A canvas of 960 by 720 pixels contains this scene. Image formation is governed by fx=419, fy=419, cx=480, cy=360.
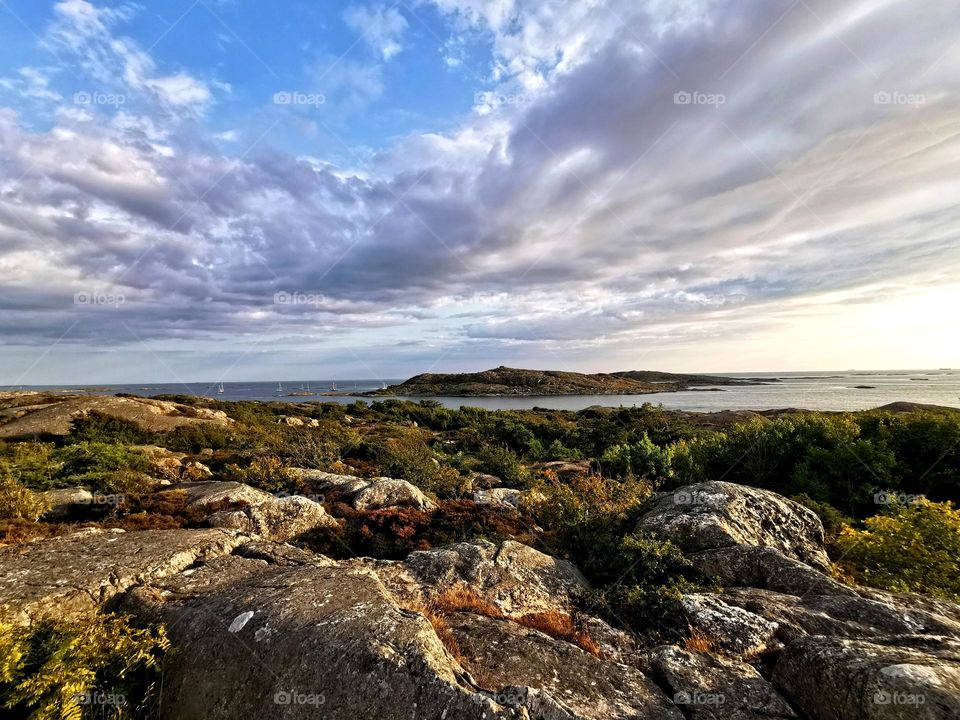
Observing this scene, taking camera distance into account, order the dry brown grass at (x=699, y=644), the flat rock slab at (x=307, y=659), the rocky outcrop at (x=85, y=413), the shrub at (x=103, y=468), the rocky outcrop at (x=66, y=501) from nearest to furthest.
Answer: the flat rock slab at (x=307, y=659)
the dry brown grass at (x=699, y=644)
the rocky outcrop at (x=66, y=501)
the shrub at (x=103, y=468)
the rocky outcrop at (x=85, y=413)

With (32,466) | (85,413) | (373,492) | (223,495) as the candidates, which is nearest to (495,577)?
(373,492)

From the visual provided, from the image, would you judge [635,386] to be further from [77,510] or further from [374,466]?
[77,510]

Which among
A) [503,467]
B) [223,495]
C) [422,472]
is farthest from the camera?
[503,467]

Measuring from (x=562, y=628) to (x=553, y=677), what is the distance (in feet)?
4.11

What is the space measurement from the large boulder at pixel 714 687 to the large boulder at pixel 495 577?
1.92 m

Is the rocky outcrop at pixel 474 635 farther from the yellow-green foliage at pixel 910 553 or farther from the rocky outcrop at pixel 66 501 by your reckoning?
the rocky outcrop at pixel 66 501

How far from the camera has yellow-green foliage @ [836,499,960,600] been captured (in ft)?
23.7

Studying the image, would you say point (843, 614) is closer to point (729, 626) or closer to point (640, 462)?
point (729, 626)

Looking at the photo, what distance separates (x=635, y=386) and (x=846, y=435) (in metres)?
113

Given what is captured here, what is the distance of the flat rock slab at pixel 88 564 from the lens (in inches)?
190

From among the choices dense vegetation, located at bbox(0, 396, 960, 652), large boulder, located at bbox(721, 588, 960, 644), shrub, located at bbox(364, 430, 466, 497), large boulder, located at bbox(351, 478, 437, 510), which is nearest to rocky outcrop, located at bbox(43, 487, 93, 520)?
dense vegetation, located at bbox(0, 396, 960, 652)

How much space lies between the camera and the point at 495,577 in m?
6.84

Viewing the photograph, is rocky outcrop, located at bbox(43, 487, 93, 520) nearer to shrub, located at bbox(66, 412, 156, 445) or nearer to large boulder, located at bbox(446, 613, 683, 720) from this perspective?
large boulder, located at bbox(446, 613, 683, 720)

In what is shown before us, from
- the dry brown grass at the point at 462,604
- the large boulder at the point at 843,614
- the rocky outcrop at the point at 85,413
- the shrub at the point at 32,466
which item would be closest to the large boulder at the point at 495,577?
the dry brown grass at the point at 462,604
